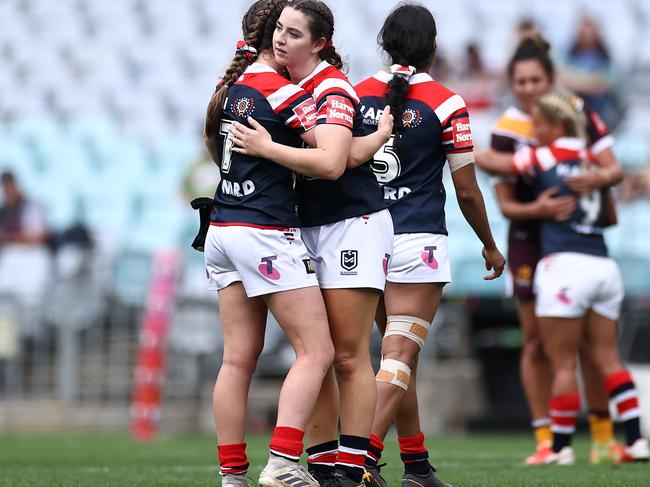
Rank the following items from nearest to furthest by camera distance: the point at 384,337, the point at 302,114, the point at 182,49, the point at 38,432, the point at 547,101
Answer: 1. the point at 302,114
2. the point at 384,337
3. the point at 547,101
4. the point at 38,432
5. the point at 182,49

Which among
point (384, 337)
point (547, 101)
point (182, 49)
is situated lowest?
point (384, 337)

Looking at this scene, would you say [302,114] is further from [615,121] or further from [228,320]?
[615,121]

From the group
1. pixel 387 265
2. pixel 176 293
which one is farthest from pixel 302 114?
pixel 176 293

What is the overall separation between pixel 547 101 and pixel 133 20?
38.5ft

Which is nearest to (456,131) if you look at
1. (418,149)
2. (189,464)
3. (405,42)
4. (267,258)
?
(418,149)

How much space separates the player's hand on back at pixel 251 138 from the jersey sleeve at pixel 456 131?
0.96 meters

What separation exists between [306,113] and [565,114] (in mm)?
3227

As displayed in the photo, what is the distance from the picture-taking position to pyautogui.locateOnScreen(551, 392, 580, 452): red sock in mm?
7117

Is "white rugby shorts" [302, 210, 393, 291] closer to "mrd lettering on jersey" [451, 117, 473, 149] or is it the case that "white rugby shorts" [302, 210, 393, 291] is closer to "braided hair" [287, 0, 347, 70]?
"mrd lettering on jersey" [451, 117, 473, 149]

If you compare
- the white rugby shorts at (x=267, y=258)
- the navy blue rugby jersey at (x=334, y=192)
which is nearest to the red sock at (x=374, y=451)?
the white rugby shorts at (x=267, y=258)

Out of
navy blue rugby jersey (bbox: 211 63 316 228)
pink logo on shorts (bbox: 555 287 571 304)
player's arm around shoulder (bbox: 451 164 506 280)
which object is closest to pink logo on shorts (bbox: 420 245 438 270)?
player's arm around shoulder (bbox: 451 164 506 280)

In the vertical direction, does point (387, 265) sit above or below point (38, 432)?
above

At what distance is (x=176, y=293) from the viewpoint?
479 inches

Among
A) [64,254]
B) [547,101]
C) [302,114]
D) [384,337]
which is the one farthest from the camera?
[64,254]
